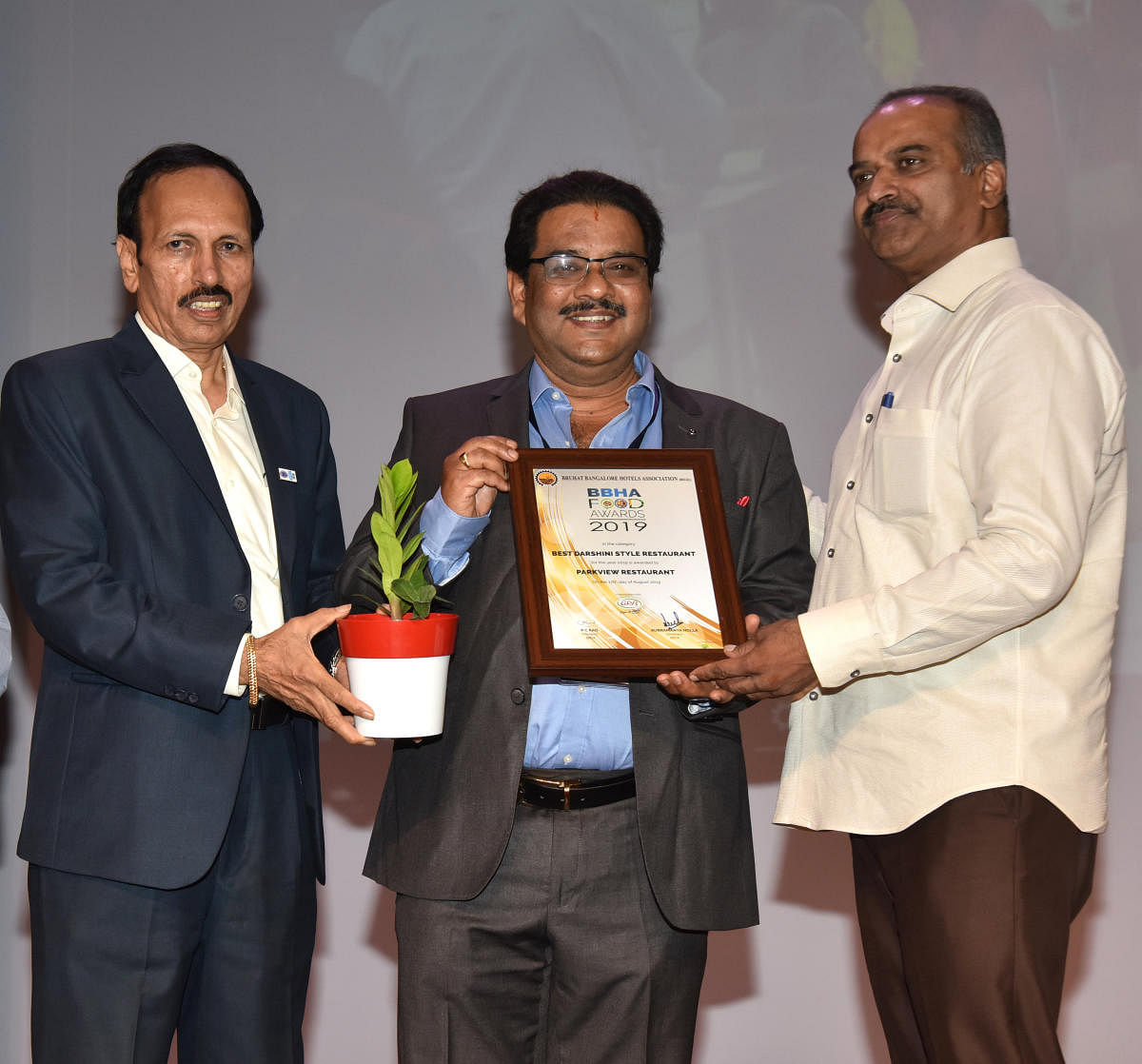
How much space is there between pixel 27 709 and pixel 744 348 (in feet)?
9.11

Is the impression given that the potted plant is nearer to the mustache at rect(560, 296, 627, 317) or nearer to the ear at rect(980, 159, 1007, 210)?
the mustache at rect(560, 296, 627, 317)

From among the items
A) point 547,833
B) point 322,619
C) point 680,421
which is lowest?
point 547,833

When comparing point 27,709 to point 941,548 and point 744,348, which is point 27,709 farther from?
point 941,548

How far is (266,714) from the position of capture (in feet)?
8.48

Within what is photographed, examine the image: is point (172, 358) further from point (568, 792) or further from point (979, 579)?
point (979, 579)

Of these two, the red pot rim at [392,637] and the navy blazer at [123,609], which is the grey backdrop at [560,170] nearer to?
the navy blazer at [123,609]

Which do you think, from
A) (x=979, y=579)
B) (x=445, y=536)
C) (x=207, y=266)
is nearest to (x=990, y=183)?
(x=979, y=579)

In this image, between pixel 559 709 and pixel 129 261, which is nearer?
pixel 559 709

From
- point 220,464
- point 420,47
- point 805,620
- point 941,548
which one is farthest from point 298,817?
point 420,47

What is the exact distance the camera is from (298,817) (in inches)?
105

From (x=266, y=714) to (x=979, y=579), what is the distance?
1.42m

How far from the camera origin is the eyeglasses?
8.64ft

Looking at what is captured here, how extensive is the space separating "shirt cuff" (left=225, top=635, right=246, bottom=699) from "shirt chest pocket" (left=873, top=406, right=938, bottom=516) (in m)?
1.27

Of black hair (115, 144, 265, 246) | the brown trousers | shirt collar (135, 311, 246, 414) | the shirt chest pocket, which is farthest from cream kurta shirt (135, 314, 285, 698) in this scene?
the brown trousers
